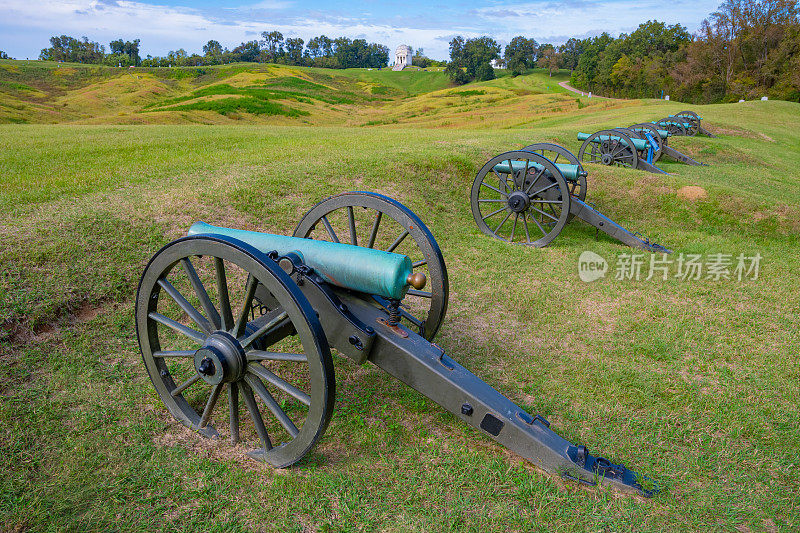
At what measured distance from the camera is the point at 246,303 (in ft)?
8.58

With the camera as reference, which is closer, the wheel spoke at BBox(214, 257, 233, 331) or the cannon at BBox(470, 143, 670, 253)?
the wheel spoke at BBox(214, 257, 233, 331)

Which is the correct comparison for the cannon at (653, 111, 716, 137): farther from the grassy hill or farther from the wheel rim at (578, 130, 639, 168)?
the wheel rim at (578, 130, 639, 168)

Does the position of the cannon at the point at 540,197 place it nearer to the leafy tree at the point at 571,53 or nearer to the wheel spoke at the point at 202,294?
the wheel spoke at the point at 202,294

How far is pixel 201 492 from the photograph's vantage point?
8.82ft

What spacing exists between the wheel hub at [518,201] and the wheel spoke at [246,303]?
5248mm

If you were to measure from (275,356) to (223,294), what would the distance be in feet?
1.56

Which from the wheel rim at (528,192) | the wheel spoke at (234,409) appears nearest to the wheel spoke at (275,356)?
the wheel spoke at (234,409)

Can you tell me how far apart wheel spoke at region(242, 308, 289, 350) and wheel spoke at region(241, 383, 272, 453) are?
10.5 inches

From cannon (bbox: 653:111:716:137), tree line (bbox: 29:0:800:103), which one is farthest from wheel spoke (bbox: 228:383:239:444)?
tree line (bbox: 29:0:800:103)

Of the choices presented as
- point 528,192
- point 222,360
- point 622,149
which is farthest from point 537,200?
point 622,149

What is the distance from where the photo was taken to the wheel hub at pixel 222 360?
271 centimetres

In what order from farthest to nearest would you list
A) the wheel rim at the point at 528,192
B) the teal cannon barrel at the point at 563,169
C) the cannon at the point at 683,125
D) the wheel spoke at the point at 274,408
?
the cannon at the point at 683,125 < the teal cannon barrel at the point at 563,169 < the wheel rim at the point at 528,192 < the wheel spoke at the point at 274,408

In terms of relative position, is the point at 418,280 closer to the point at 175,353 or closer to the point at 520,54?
the point at 175,353

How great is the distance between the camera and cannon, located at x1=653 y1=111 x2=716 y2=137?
18688 mm
